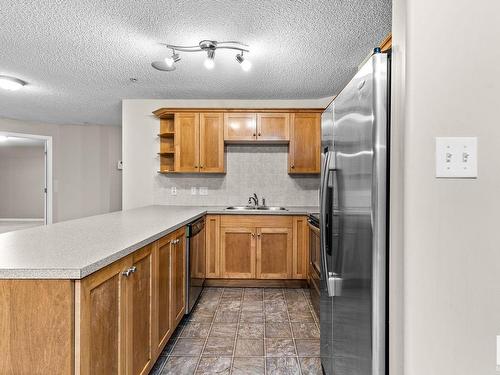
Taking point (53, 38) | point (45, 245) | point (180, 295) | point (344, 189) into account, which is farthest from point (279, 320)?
point (53, 38)

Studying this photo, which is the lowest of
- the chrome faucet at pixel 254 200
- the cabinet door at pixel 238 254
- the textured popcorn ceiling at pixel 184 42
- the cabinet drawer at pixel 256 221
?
the cabinet door at pixel 238 254

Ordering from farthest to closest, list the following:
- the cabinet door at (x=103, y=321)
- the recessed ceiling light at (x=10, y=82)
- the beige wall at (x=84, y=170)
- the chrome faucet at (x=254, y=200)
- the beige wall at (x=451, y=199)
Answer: the beige wall at (x=84, y=170) < the chrome faucet at (x=254, y=200) < the recessed ceiling light at (x=10, y=82) < the cabinet door at (x=103, y=321) < the beige wall at (x=451, y=199)

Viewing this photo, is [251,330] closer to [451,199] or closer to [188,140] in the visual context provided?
[451,199]

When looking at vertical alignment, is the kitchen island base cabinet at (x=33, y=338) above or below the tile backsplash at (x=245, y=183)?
below

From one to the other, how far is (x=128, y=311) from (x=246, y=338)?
51.3 inches

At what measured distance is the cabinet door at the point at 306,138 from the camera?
4.12 meters

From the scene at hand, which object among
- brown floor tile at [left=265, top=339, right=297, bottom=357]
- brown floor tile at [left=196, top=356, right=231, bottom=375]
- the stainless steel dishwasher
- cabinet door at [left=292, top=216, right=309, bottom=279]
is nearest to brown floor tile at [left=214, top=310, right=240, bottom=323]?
the stainless steel dishwasher

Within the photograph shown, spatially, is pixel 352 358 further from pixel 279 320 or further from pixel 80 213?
pixel 80 213

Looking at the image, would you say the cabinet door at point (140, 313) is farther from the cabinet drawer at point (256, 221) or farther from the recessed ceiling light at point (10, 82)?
the recessed ceiling light at point (10, 82)

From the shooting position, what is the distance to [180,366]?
2125 mm

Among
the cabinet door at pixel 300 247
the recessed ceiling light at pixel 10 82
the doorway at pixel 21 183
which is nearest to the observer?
the recessed ceiling light at pixel 10 82

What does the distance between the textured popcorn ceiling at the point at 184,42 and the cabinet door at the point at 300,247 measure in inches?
65.4

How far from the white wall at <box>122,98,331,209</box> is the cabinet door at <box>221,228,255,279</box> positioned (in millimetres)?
745

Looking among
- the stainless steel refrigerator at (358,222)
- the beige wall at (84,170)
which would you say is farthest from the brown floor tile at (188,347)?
the beige wall at (84,170)
